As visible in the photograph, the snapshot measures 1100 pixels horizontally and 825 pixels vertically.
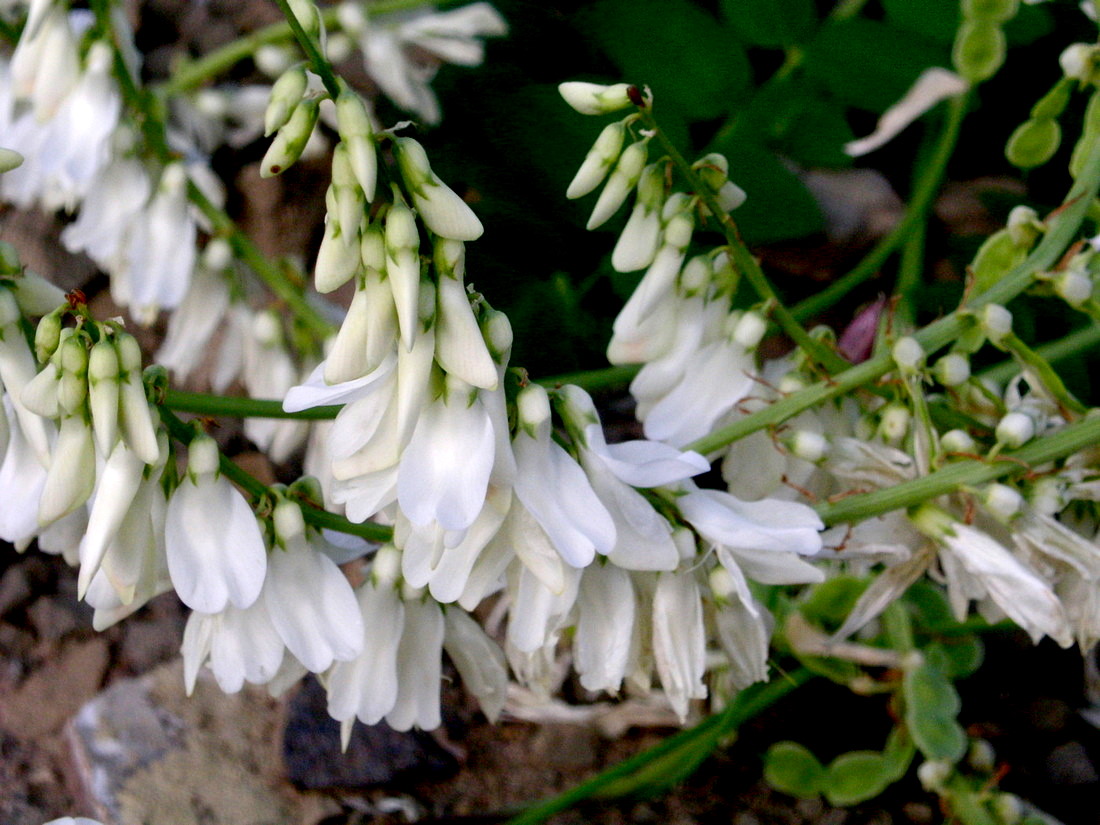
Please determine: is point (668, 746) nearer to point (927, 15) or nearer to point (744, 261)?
point (744, 261)

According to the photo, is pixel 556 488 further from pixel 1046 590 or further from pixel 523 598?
pixel 1046 590

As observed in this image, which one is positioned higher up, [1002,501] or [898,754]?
[1002,501]

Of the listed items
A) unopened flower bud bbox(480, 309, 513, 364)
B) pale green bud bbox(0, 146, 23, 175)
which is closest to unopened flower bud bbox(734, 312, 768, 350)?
unopened flower bud bbox(480, 309, 513, 364)

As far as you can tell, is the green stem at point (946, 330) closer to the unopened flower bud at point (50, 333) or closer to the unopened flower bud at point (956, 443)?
the unopened flower bud at point (956, 443)

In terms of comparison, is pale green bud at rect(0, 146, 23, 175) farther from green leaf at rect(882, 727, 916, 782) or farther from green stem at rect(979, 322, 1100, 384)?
green leaf at rect(882, 727, 916, 782)

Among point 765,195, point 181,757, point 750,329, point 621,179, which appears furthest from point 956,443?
point 181,757

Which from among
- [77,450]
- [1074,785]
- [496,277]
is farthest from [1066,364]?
[77,450]
